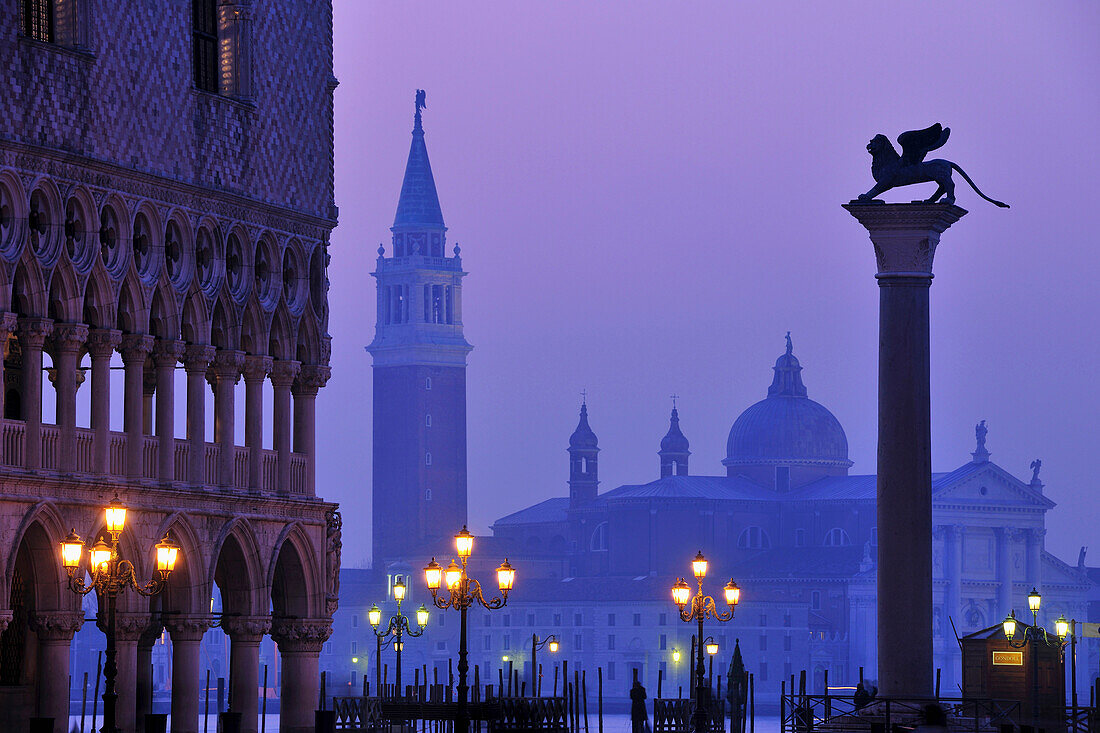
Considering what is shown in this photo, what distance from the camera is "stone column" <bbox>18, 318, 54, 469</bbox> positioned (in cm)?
2934

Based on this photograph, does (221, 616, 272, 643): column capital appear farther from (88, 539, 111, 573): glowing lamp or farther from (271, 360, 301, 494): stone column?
(88, 539, 111, 573): glowing lamp

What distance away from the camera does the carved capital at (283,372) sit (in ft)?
115

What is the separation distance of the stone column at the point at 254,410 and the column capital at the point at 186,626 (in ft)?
7.95

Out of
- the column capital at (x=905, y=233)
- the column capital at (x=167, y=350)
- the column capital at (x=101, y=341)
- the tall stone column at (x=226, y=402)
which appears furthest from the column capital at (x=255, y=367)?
the column capital at (x=905, y=233)

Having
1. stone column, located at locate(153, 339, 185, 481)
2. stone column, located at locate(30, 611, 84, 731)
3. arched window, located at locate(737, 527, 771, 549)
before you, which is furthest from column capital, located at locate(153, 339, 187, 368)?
arched window, located at locate(737, 527, 771, 549)

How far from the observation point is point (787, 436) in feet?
510

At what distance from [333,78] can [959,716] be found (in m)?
15.0

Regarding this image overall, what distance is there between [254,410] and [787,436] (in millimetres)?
122454

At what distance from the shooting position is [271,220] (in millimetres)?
34531

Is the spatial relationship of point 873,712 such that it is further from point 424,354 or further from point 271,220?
point 424,354

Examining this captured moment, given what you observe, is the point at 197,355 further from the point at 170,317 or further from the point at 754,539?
the point at 754,539

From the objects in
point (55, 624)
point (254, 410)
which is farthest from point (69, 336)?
point (254, 410)

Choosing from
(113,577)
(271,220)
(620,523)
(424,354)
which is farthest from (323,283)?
(620,523)

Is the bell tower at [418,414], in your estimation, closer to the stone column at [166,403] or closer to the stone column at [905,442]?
the stone column at [166,403]
